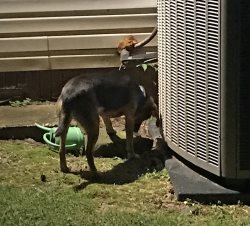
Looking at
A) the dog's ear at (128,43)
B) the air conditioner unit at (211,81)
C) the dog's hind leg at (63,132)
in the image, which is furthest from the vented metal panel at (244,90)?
the dog's ear at (128,43)

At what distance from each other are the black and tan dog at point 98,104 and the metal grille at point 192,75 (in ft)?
1.51

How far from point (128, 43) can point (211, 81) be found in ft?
8.41

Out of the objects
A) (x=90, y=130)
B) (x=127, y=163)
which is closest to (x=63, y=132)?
(x=90, y=130)

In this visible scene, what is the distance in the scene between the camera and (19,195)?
6977mm

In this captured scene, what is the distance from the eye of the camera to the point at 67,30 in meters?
9.39

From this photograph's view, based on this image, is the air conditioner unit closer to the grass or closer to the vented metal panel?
the vented metal panel

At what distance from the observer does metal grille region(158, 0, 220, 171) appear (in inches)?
268

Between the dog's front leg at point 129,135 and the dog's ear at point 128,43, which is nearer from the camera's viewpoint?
the dog's front leg at point 129,135

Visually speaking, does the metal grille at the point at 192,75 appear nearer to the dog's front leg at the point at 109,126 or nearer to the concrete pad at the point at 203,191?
the concrete pad at the point at 203,191

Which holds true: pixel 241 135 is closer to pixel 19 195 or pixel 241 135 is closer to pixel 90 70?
pixel 19 195

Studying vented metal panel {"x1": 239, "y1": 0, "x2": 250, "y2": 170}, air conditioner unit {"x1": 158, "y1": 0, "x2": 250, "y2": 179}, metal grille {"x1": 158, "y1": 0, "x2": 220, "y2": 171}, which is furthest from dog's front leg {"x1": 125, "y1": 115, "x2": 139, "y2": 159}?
vented metal panel {"x1": 239, "y1": 0, "x2": 250, "y2": 170}

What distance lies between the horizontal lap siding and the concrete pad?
265 cm

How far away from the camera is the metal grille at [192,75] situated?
6812 millimetres

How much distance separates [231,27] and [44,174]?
87.4 inches
